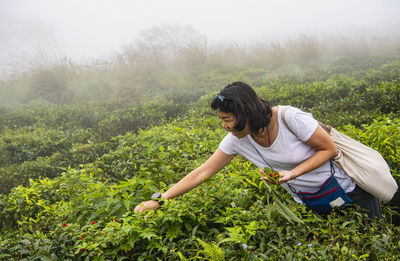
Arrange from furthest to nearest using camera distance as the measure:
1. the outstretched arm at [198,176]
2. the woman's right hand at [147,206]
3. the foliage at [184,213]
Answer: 1. the outstretched arm at [198,176]
2. the woman's right hand at [147,206]
3. the foliage at [184,213]

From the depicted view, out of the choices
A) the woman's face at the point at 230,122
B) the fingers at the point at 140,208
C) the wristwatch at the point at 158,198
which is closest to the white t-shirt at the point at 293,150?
the woman's face at the point at 230,122

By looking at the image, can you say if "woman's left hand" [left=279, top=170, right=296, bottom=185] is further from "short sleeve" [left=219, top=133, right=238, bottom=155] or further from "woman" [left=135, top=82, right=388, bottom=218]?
"short sleeve" [left=219, top=133, right=238, bottom=155]

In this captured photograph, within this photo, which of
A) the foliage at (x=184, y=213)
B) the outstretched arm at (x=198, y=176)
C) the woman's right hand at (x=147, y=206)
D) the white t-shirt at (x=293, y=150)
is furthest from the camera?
the outstretched arm at (x=198, y=176)

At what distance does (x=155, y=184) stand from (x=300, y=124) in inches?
53.6

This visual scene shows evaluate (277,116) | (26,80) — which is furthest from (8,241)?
(26,80)

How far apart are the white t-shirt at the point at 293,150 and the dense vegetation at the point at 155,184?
0.19 metres

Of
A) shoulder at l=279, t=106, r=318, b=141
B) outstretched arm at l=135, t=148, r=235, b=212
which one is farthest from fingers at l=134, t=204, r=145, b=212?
shoulder at l=279, t=106, r=318, b=141

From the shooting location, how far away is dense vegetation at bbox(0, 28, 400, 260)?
5.85 feet

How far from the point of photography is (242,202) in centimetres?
231

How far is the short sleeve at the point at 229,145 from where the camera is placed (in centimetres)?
212

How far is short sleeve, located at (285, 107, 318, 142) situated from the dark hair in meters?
0.14

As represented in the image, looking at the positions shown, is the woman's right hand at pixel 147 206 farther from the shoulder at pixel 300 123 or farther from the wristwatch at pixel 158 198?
the shoulder at pixel 300 123

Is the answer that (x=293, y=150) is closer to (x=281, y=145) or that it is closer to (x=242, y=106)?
(x=281, y=145)

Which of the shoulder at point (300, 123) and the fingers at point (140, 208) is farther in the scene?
the fingers at point (140, 208)
